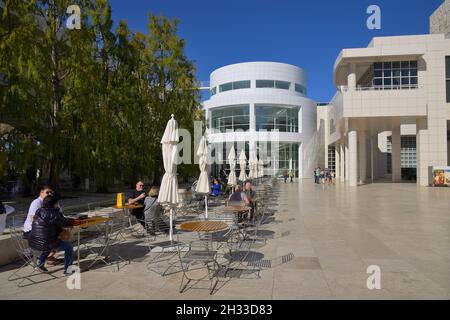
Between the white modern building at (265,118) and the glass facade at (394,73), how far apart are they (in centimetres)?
1760

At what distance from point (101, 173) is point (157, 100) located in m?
6.07

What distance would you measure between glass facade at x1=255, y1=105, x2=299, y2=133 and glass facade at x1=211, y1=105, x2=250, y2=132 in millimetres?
1719

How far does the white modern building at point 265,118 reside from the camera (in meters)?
46.8

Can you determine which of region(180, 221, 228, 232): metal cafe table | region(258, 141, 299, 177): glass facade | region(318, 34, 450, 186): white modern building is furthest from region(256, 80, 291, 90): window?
region(180, 221, 228, 232): metal cafe table

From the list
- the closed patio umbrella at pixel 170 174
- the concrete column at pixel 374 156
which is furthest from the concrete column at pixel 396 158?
the closed patio umbrella at pixel 170 174

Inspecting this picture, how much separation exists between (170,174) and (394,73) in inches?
1178

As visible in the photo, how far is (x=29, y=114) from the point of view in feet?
42.4

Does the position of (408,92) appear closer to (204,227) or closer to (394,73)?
(394,73)
